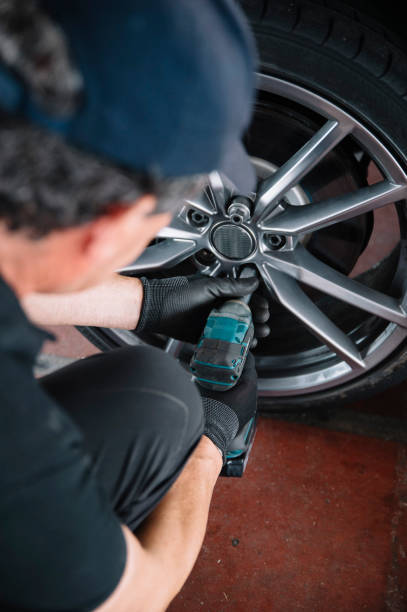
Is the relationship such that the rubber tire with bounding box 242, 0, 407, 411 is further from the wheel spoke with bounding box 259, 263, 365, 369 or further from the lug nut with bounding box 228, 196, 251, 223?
the wheel spoke with bounding box 259, 263, 365, 369

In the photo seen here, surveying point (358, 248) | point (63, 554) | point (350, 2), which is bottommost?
point (358, 248)

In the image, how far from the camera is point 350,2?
3.50 ft

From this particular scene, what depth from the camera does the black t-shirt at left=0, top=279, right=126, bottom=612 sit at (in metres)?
0.51

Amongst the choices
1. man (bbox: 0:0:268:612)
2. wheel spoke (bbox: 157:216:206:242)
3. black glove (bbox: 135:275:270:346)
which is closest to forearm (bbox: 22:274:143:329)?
black glove (bbox: 135:275:270:346)

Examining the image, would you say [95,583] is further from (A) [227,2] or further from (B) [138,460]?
(A) [227,2]

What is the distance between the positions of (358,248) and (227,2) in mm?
993

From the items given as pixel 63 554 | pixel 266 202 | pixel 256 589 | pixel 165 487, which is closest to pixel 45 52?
pixel 63 554

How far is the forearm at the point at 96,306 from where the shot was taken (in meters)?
1.06

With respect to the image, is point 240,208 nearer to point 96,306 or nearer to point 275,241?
point 275,241

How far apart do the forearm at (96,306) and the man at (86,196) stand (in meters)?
0.38

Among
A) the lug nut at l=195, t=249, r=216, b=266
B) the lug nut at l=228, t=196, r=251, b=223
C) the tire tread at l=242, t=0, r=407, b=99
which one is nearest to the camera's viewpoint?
the tire tread at l=242, t=0, r=407, b=99

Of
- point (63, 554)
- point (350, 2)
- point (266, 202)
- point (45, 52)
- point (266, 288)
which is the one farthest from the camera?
point (266, 288)

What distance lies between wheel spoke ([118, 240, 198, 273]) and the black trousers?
496mm

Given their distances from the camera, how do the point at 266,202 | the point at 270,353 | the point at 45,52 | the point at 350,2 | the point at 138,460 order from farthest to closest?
the point at 270,353, the point at 266,202, the point at 350,2, the point at 138,460, the point at 45,52
